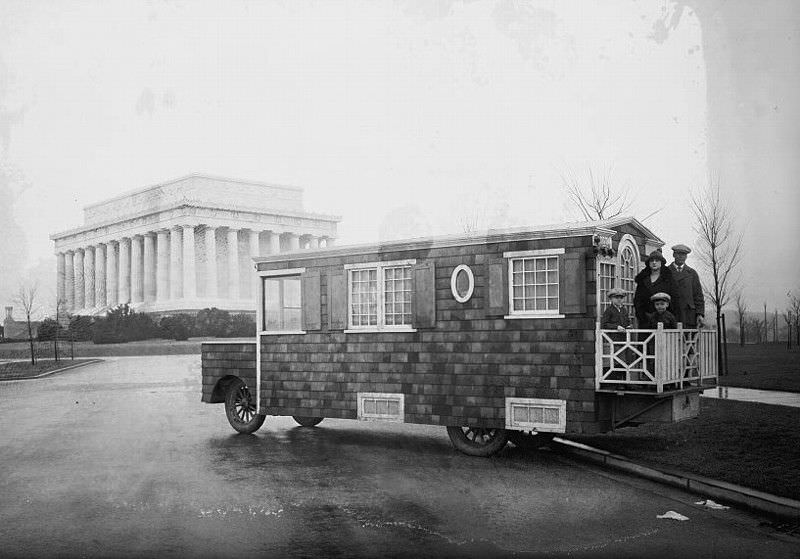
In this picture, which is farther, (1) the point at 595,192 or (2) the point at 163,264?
(2) the point at 163,264

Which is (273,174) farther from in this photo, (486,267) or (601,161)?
(486,267)

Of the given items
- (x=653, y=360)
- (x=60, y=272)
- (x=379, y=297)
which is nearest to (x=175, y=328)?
(x=60, y=272)

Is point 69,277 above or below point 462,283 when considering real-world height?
above

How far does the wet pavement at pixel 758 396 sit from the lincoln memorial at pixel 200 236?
57820mm

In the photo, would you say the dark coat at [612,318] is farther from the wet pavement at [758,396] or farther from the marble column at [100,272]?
the marble column at [100,272]

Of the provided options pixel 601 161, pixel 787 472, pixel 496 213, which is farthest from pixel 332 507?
pixel 496 213

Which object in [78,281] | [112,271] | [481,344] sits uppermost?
[112,271]

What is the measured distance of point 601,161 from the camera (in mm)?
28859

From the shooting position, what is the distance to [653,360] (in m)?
11.8

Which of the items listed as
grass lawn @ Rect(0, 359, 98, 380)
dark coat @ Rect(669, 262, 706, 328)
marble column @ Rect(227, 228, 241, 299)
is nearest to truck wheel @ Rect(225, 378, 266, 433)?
dark coat @ Rect(669, 262, 706, 328)

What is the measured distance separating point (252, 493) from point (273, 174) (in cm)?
7668

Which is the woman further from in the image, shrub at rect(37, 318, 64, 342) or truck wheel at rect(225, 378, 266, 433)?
shrub at rect(37, 318, 64, 342)

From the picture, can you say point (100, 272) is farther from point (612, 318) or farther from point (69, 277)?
point (612, 318)

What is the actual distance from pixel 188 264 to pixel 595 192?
55.8 metres
